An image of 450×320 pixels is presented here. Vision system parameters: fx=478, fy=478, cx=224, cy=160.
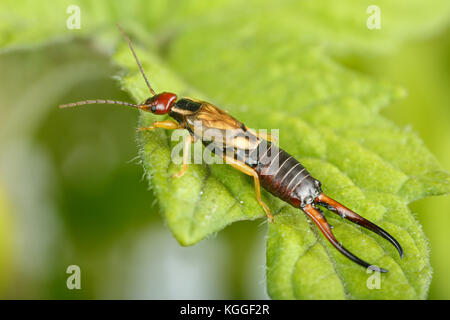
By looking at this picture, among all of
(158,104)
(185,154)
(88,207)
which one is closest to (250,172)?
(185,154)

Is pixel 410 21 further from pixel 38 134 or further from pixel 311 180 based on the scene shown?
pixel 38 134

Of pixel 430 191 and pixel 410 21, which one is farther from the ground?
pixel 410 21

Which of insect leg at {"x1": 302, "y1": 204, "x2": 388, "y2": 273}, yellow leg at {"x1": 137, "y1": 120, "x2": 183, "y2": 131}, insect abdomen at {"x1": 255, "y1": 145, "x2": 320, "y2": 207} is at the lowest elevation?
insect leg at {"x1": 302, "y1": 204, "x2": 388, "y2": 273}

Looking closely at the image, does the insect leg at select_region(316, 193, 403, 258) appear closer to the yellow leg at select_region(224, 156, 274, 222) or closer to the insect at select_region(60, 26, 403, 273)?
the insect at select_region(60, 26, 403, 273)

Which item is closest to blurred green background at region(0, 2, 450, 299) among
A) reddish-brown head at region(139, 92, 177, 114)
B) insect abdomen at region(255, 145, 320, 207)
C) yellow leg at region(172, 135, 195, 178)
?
reddish-brown head at region(139, 92, 177, 114)

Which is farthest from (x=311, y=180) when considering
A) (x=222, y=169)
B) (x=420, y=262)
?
(x=420, y=262)

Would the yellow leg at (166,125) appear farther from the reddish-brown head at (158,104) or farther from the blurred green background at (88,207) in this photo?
the blurred green background at (88,207)
